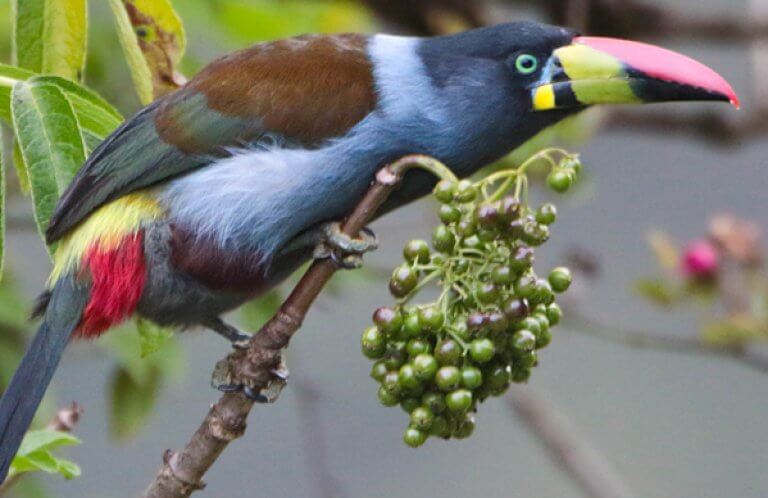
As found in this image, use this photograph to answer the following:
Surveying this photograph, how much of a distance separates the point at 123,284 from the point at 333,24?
1425 millimetres

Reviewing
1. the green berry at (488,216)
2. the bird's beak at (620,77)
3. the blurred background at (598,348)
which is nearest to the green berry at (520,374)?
the green berry at (488,216)

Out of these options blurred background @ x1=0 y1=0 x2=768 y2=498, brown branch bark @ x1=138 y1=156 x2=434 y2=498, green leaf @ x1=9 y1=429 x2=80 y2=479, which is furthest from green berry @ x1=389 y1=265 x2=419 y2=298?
blurred background @ x1=0 y1=0 x2=768 y2=498

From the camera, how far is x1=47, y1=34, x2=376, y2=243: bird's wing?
218 cm

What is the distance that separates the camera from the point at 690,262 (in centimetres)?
329

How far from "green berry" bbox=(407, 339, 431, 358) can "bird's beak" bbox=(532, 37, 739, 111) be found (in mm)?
615

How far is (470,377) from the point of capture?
5.65ft

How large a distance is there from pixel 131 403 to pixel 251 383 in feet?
3.39

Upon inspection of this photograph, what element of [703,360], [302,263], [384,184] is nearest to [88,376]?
[703,360]

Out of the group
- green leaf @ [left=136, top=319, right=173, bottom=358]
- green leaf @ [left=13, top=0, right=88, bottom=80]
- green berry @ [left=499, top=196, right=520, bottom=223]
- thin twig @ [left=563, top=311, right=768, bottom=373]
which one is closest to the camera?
green berry @ [left=499, top=196, right=520, bottom=223]

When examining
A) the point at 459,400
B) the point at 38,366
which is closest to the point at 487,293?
the point at 459,400

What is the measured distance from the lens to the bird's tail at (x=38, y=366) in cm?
189

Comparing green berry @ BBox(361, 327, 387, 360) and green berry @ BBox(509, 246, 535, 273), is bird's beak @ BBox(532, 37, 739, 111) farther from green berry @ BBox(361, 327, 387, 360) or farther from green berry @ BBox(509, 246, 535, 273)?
green berry @ BBox(361, 327, 387, 360)

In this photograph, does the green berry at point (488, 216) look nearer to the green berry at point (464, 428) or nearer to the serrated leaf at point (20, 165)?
the green berry at point (464, 428)

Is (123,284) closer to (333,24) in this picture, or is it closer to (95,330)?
(95,330)
